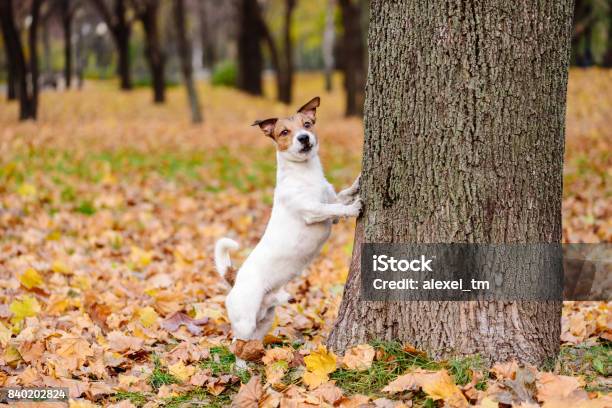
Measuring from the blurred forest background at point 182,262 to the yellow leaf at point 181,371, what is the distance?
19 mm

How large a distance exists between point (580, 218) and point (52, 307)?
17.8 ft

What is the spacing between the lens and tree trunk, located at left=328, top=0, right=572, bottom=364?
3330mm

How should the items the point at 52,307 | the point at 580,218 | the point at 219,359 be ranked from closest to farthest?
the point at 219,359, the point at 52,307, the point at 580,218

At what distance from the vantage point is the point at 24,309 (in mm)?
4785

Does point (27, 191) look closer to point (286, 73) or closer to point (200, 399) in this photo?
point (200, 399)

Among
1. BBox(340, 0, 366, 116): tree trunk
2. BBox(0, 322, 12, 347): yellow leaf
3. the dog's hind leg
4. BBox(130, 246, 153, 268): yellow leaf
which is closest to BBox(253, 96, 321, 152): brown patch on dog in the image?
the dog's hind leg

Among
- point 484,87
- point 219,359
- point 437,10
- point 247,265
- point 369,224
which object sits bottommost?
point 219,359

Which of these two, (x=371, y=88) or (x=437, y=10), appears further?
(x=371, y=88)

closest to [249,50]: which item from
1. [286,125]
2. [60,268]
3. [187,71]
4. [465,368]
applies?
[187,71]

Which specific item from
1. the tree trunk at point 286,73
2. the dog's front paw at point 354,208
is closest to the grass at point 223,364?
the dog's front paw at point 354,208

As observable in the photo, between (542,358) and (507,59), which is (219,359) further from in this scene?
(507,59)

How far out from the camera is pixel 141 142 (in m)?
15.4

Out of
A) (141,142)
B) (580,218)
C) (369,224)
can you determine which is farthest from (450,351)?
(141,142)

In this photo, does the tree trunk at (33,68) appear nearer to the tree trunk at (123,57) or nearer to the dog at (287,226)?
the tree trunk at (123,57)
